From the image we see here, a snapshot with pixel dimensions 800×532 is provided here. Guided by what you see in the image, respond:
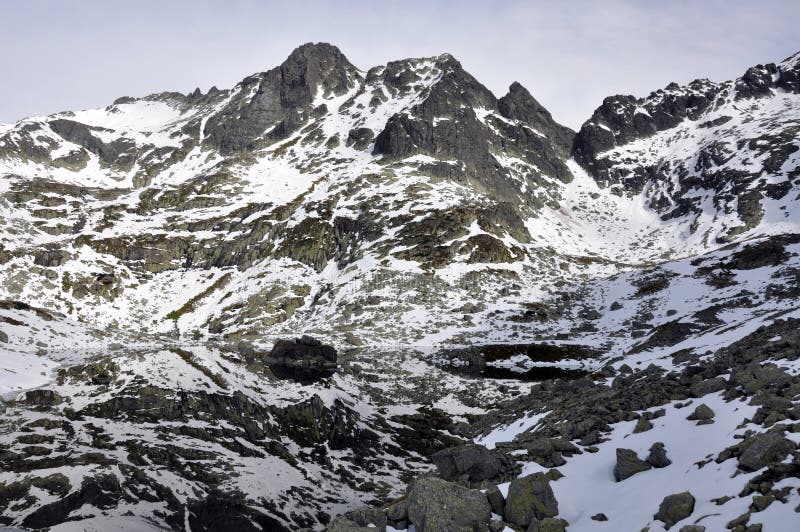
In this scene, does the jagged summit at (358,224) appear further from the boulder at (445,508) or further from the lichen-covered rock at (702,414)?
the boulder at (445,508)

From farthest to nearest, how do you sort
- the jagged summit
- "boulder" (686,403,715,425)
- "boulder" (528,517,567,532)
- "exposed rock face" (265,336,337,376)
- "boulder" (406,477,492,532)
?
the jagged summit
"exposed rock face" (265,336,337,376)
"boulder" (686,403,715,425)
"boulder" (406,477,492,532)
"boulder" (528,517,567,532)

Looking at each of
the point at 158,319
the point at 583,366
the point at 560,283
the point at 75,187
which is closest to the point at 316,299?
the point at 158,319

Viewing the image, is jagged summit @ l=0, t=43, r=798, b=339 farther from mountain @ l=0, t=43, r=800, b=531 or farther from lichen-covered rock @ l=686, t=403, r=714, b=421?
lichen-covered rock @ l=686, t=403, r=714, b=421

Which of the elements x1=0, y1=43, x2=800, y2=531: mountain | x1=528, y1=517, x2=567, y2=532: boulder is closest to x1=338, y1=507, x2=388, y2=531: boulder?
x1=0, y1=43, x2=800, y2=531: mountain

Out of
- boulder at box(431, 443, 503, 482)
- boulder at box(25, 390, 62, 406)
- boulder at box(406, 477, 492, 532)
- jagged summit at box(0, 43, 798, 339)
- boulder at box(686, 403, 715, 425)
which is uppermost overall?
jagged summit at box(0, 43, 798, 339)

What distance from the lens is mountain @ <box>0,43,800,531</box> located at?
14773 mm

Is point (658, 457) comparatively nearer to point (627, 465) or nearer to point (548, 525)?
point (627, 465)

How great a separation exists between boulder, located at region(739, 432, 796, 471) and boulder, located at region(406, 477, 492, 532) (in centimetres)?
560

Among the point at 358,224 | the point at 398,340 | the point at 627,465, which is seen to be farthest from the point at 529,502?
the point at 358,224

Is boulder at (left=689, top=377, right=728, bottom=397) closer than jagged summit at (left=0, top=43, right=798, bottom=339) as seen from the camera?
Yes

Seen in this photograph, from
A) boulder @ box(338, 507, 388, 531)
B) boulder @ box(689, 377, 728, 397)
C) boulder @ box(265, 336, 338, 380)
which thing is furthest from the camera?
boulder @ box(265, 336, 338, 380)

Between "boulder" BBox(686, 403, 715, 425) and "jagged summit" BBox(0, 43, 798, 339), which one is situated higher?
"jagged summit" BBox(0, 43, 798, 339)

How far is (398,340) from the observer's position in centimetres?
7356

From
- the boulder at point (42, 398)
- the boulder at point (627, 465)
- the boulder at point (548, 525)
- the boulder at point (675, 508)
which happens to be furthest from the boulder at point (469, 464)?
the boulder at point (42, 398)
